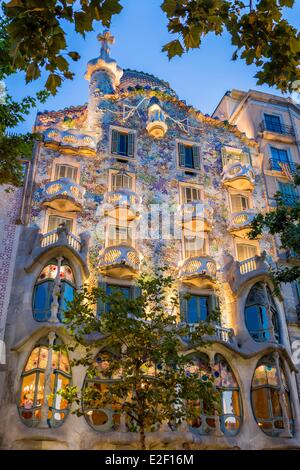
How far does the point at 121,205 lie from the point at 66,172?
3436 mm

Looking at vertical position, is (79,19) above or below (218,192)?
below

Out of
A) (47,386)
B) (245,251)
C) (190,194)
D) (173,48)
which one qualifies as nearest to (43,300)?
(47,386)

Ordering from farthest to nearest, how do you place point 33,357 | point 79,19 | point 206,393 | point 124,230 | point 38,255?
point 124,230, point 38,255, point 33,357, point 206,393, point 79,19

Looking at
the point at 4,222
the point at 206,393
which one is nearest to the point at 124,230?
the point at 4,222

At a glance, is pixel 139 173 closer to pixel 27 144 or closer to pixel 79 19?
pixel 27 144

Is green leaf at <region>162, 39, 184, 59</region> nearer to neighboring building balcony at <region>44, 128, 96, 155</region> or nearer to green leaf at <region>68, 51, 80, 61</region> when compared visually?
green leaf at <region>68, 51, 80, 61</region>

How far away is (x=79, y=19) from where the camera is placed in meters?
4.78

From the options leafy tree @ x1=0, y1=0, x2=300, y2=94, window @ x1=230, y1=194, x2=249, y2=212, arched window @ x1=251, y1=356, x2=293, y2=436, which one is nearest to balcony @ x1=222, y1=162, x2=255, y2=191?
window @ x1=230, y1=194, x2=249, y2=212

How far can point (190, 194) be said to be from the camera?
25.1m

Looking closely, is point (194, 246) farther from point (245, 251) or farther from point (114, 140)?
point (114, 140)

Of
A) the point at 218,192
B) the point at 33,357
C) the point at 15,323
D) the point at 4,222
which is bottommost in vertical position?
the point at 33,357

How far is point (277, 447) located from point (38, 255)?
11865mm

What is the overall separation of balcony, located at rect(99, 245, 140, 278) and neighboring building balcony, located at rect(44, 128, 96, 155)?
5881 millimetres

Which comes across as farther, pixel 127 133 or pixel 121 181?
pixel 127 133
